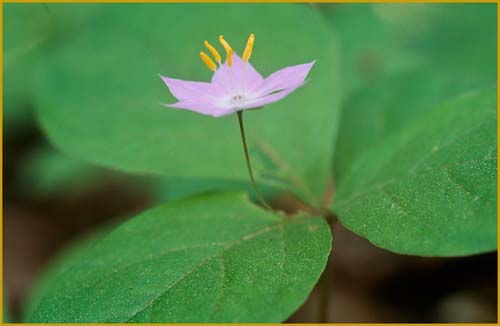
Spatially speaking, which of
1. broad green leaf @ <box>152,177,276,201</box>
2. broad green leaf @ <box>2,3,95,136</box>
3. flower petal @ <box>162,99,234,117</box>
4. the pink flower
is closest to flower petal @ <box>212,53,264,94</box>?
the pink flower

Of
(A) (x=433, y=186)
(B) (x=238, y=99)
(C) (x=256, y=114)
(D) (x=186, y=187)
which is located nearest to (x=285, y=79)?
(B) (x=238, y=99)

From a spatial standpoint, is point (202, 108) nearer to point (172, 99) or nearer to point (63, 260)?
point (172, 99)

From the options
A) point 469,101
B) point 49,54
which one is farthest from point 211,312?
point 49,54

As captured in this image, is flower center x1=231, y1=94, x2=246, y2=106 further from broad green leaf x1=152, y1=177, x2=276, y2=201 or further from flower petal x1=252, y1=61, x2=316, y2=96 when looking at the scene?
broad green leaf x1=152, y1=177, x2=276, y2=201

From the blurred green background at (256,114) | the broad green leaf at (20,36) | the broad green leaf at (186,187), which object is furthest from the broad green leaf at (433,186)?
the broad green leaf at (20,36)

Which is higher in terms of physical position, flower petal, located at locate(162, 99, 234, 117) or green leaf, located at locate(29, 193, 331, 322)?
flower petal, located at locate(162, 99, 234, 117)

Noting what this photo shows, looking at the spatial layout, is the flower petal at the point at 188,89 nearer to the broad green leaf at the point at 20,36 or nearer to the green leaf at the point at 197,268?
the green leaf at the point at 197,268
